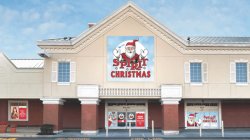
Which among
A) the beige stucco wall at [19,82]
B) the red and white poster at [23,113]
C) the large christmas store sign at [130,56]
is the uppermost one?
the large christmas store sign at [130,56]

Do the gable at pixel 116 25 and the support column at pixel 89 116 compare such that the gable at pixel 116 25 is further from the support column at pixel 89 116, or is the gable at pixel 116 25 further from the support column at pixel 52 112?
the support column at pixel 89 116

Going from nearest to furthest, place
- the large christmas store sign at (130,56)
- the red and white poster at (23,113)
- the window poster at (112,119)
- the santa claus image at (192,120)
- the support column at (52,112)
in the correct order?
the support column at (52,112) → the large christmas store sign at (130,56) → the window poster at (112,119) → the santa claus image at (192,120) → the red and white poster at (23,113)

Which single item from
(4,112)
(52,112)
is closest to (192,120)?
(52,112)

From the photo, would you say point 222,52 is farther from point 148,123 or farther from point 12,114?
point 12,114

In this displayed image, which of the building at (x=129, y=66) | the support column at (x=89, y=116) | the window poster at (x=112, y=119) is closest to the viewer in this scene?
the support column at (x=89, y=116)

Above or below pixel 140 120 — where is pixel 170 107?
above

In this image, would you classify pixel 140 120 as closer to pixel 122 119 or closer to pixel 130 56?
pixel 122 119

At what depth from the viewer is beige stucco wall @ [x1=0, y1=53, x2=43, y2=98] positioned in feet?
104

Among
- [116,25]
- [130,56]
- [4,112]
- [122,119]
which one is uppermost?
[116,25]

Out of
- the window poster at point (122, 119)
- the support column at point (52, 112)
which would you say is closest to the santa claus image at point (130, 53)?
the window poster at point (122, 119)

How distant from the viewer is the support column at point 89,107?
30812mm

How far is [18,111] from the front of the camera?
35781mm

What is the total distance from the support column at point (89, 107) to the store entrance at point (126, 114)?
4.11 metres

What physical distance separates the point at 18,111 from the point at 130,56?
44.3ft
